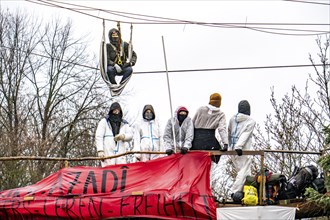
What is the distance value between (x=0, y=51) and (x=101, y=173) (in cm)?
2056

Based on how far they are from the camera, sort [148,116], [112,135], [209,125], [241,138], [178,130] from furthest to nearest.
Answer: [112,135]
[148,116]
[178,130]
[209,125]
[241,138]

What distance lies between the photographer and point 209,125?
672 inches

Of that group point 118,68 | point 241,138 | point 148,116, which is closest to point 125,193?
point 148,116

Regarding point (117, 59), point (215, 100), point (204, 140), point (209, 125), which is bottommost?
point (204, 140)

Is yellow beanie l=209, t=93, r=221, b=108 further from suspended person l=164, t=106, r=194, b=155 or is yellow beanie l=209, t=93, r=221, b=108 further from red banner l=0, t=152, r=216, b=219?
red banner l=0, t=152, r=216, b=219

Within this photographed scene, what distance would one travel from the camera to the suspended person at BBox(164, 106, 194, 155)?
17156mm

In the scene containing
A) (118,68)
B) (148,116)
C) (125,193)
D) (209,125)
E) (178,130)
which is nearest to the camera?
(209,125)

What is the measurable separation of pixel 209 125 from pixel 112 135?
7.37ft

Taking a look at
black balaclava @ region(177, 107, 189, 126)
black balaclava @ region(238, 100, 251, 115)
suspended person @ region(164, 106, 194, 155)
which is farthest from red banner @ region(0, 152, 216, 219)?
black balaclava @ region(238, 100, 251, 115)

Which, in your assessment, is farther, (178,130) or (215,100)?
(178,130)

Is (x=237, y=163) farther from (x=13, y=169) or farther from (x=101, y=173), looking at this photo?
(x=13, y=169)

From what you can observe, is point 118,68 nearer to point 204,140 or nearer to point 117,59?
point 117,59

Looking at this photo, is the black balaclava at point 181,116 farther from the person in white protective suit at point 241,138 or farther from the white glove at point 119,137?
the white glove at point 119,137

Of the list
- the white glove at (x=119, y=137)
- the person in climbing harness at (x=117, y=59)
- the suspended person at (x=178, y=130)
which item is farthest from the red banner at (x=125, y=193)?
the person in climbing harness at (x=117, y=59)
